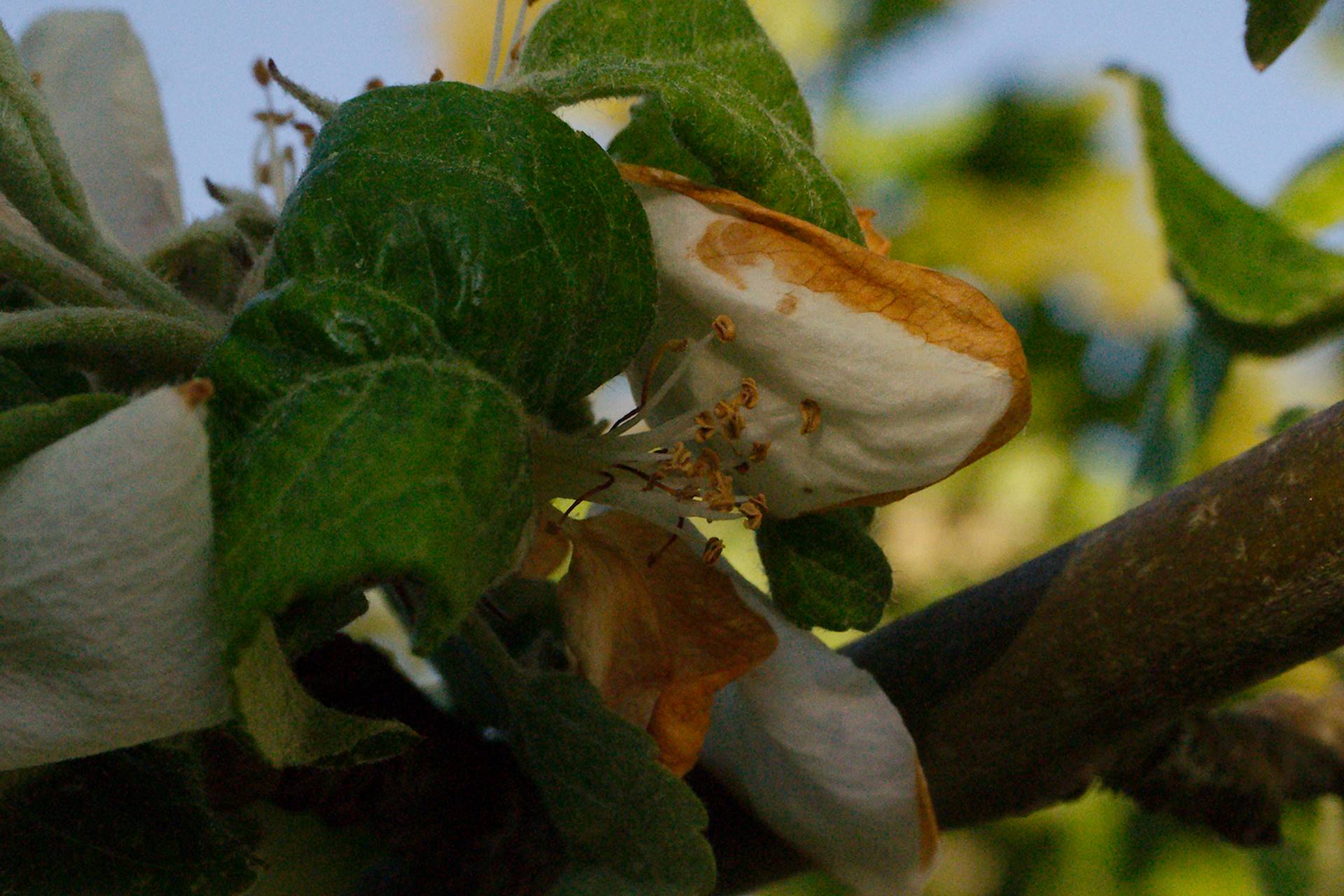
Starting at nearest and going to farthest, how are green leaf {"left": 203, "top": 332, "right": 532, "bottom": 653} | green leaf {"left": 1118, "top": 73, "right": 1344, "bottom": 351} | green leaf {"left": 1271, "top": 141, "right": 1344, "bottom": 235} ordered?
green leaf {"left": 203, "top": 332, "right": 532, "bottom": 653} < green leaf {"left": 1118, "top": 73, "right": 1344, "bottom": 351} < green leaf {"left": 1271, "top": 141, "right": 1344, "bottom": 235}

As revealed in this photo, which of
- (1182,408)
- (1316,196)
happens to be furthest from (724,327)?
(1316,196)

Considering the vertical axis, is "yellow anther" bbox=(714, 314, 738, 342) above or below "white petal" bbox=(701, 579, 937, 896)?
above

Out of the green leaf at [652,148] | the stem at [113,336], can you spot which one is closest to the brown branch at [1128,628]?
the green leaf at [652,148]

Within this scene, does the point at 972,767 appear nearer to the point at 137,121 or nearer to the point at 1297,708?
the point at 1297,708

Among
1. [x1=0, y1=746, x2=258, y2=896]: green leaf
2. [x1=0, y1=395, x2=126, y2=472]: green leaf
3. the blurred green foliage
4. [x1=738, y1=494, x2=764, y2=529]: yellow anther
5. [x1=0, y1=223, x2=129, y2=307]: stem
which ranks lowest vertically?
the blurred green foliage

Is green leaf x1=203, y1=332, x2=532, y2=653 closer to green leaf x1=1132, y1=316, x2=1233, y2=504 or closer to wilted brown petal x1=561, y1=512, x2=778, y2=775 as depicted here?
wilted brown petal x1=561, y1=512, x2=778, y2=775

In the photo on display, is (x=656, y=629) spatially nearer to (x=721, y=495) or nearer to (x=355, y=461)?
(x=721, y=495)

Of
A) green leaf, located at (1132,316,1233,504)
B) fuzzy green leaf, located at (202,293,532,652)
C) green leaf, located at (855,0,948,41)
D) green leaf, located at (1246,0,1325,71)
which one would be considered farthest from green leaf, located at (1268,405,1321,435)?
green leaf, located at (855,0,948,41)

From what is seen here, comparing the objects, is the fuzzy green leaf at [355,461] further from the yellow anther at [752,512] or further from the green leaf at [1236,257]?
the green leaf at [1236,257]

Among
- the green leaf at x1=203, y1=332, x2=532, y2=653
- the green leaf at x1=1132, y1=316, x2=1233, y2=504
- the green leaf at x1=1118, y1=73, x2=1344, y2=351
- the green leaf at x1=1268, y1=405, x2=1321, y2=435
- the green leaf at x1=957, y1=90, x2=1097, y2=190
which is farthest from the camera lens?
the green leaf at x1=957, y1=90, x2=1097, y2=190
